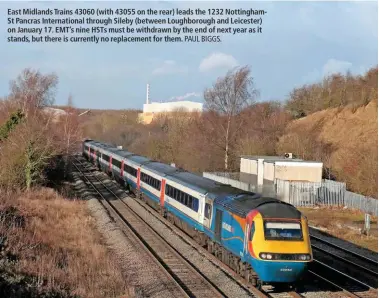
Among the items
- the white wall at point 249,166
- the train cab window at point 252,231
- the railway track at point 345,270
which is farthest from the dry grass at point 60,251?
the white wall at point 249,166

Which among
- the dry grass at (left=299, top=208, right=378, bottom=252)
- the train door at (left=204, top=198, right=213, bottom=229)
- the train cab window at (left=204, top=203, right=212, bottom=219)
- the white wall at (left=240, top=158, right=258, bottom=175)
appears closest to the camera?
the train door at (left=204, top=198, right=213, bottom=229)

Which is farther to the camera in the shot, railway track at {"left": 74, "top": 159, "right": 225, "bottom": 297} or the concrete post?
the concrete post

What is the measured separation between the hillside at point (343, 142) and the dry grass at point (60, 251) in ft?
59.5

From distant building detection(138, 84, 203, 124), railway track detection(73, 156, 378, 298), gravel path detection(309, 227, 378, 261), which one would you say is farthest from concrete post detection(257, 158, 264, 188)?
distant building detection(138, 84, 203, 124)

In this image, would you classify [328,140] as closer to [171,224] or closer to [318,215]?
[318,215]

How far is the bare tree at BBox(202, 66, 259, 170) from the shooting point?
45938 mm

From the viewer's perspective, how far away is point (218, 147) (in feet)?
158

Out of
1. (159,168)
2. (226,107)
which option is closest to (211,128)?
(226,107)

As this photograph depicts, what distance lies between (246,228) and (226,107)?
111 ft

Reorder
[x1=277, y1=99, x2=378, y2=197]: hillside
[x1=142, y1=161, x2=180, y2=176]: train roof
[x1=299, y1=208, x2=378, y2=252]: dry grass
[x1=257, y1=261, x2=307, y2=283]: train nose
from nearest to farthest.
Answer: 1. [x1=257, y1=261, x2=307, y2=283]: train nose
2. [x1=299, y1=208, x2=378, y2=252]: dry grass
3. [x1=142, y1=161, x2=180, y2=176]: train roof
4. [x1=277, y1=99, x2=378, y2=197]: hillside

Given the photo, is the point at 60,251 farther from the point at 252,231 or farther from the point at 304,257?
the point at 304,257

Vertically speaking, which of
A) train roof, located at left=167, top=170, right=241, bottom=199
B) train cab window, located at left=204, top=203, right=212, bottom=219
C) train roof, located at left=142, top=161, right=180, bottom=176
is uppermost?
train roof, located at left=167, top=170, right=241, bottom=199

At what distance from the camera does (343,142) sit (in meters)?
51.8

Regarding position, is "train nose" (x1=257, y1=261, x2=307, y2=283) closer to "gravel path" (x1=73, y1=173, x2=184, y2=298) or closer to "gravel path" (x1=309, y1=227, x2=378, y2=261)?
"gravel path" (x1=73, y1=173, x2=184, y2=298)
